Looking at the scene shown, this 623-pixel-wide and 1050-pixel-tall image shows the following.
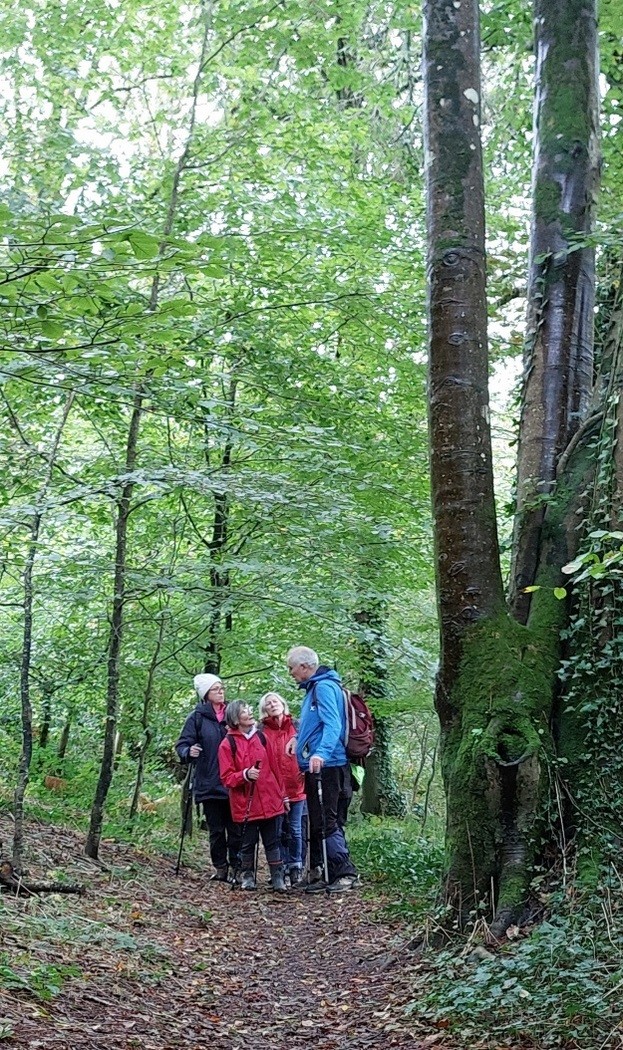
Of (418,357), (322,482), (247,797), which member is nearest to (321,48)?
(418,357)

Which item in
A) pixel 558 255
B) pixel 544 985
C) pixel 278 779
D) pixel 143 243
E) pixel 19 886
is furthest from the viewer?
pixel 278 779

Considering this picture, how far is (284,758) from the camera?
8.55 m

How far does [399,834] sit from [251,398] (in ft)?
19.5

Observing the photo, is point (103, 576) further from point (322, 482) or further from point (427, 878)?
point (427, 878)

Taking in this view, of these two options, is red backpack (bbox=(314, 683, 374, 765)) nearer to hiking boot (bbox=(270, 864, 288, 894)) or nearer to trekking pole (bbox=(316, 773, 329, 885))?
trekking pole (bbox=(316, 773, 329, 885))

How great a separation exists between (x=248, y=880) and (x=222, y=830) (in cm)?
71

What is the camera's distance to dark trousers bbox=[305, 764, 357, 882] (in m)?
7.86

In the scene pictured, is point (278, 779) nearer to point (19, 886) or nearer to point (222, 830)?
point (222, 830)

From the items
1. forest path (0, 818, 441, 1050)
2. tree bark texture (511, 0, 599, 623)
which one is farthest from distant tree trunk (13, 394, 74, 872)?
tree bark texture (511, 0, 599, 623)

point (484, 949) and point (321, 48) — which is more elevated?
point (321, 48)

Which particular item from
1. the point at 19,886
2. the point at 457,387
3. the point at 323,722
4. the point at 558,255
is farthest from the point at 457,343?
the point at 19,886

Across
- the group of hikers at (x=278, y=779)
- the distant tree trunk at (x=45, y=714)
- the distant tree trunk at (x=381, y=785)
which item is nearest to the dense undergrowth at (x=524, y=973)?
the group of hikers at (x=278, y=779)

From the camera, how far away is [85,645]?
939cm

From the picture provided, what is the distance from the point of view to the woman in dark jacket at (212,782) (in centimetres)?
873
